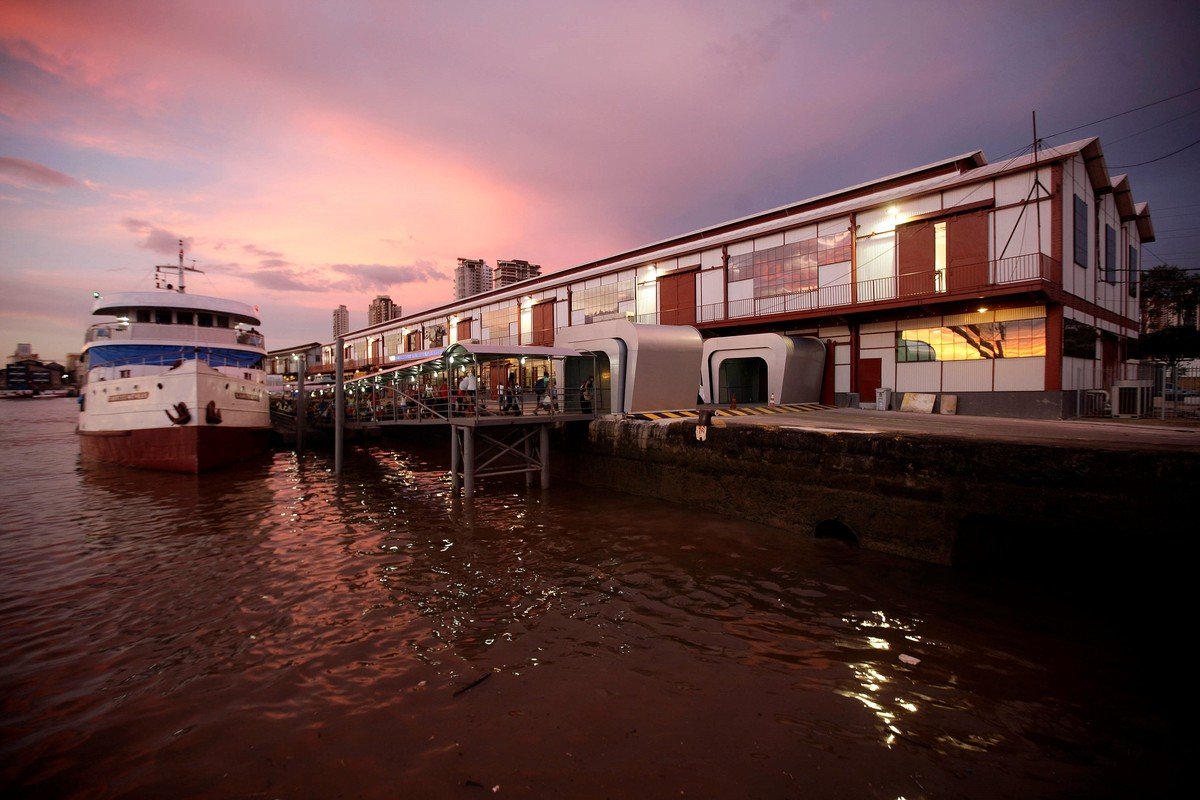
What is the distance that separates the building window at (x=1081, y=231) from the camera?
16875mm

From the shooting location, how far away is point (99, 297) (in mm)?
20547

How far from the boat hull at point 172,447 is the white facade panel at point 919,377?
25.2 meters

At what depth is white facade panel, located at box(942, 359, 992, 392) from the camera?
16.4 meters

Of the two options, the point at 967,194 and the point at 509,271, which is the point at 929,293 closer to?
the point at 967,194

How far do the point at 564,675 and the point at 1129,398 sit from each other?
2677 centimetres

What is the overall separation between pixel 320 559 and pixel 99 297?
69.8ft

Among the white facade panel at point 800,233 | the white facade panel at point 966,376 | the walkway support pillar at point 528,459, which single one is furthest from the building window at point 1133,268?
the walkway support pillar at point 528,459

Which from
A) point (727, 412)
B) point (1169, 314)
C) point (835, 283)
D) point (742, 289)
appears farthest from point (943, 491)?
point (1169, 314)

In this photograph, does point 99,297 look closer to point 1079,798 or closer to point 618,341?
point 618,341

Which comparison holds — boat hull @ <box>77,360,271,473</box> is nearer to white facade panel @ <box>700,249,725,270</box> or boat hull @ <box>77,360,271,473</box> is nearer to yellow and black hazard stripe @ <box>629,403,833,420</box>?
yellow and black hazard stripe @ <box>629,403,833,420</box>

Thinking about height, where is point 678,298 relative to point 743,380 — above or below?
above

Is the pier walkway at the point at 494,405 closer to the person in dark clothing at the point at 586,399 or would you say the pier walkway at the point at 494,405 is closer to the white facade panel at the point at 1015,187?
the person in dark clothing at the point at 586,399

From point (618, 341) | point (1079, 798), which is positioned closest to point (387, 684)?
point (1079, 798)

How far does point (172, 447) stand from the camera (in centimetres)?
1700
